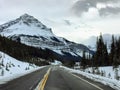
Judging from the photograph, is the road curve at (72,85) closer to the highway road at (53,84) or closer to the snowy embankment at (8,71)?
the highway road at (53,84)

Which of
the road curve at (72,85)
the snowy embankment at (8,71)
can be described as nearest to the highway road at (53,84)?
the road curve at (72,85)

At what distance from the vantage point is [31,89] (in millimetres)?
18344

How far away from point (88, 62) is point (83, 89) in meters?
108

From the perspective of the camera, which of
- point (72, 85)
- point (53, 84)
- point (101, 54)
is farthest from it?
point (101, 54)

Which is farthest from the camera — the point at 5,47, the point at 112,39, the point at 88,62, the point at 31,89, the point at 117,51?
the point at 88,62

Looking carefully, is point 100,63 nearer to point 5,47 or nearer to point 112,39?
point 112,39

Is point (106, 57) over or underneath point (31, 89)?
over

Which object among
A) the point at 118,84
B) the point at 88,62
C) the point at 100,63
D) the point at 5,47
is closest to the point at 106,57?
the point at 100,63

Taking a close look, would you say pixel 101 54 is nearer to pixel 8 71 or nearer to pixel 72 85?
pixel 8 71

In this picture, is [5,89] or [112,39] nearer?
[5,89]

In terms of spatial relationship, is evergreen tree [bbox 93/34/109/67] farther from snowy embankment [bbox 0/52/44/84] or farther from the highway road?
the highway road

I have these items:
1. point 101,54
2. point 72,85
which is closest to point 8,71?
point 72,85

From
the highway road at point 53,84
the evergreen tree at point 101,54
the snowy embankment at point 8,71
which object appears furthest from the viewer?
the evergreen tree at point 101,54

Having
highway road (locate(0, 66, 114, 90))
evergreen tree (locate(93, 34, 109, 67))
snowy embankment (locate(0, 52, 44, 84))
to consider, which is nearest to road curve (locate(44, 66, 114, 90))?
highway road (locate(0, 66, 114, 90))
